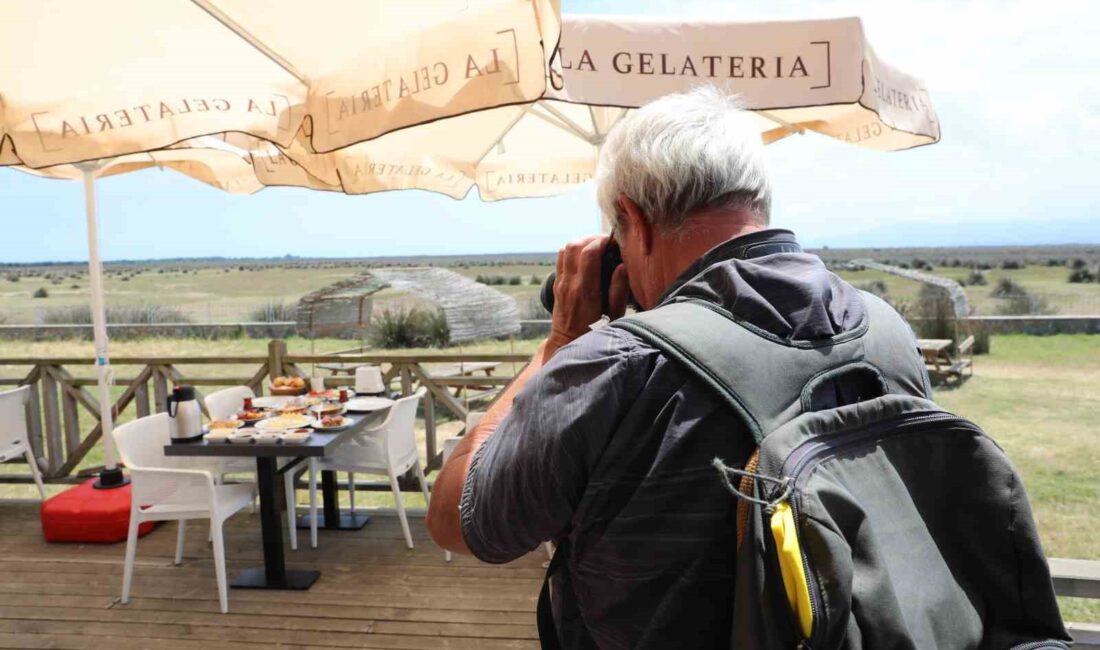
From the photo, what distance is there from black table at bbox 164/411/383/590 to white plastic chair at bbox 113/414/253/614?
4.6 inches

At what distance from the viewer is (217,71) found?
298 centimetres

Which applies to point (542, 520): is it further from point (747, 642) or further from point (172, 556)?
point (172, 556)

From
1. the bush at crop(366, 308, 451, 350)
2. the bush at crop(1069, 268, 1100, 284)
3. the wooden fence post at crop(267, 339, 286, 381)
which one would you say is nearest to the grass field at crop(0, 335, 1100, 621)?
the wooden fence post at crop(267, 339, 286, 381)

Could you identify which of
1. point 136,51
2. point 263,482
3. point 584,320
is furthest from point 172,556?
point 584,320

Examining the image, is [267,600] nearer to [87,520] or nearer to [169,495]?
[169,495]

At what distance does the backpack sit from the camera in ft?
2.55

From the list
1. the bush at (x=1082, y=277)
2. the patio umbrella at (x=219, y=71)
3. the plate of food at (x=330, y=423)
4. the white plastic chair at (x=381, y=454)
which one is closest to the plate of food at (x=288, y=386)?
the white plastic chair at (x=381, y=454)

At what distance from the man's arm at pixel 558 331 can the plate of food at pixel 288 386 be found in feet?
13.0

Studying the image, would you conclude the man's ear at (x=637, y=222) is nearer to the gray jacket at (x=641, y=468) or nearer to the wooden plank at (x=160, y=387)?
the gray jacket at (x=641, y=468)

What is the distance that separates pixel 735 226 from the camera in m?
0.99

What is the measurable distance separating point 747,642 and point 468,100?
1.68m

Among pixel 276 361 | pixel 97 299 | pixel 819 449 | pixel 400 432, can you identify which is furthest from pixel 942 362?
pixel 819 449

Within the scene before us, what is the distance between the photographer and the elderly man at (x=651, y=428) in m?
0.85

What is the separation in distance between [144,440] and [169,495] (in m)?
0.43
